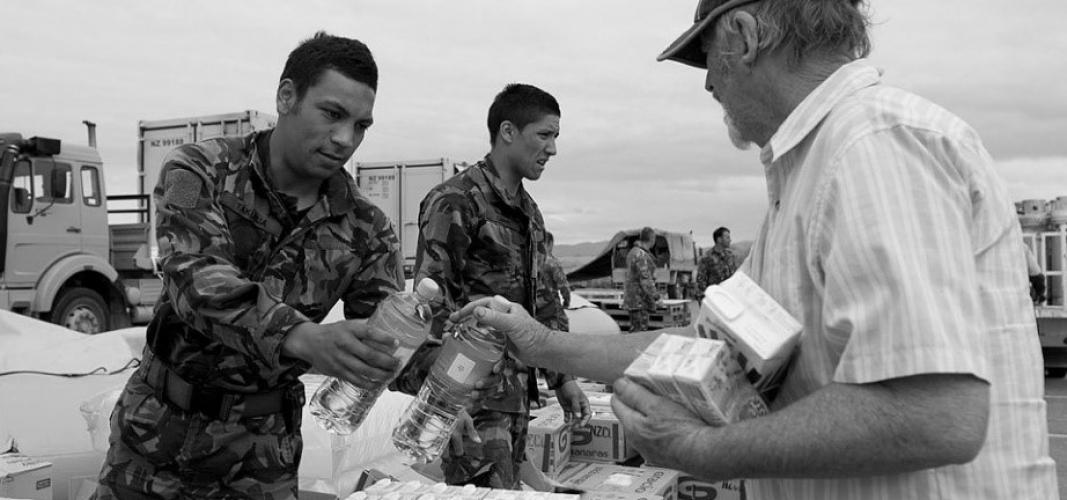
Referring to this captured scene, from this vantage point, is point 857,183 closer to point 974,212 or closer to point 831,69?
point 974,212

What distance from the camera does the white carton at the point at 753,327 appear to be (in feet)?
3.79

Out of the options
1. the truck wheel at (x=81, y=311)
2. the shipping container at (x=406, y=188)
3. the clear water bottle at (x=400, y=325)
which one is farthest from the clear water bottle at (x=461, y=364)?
the shipping container at (x=406, y=188)

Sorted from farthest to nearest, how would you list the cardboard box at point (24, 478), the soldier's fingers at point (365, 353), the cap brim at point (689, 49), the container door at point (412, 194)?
the container door at point (412, 194) < the cardboard box at point (24, 478) < the soldier's fingers at point (365, 353) < the cap brim at point (689, 49)

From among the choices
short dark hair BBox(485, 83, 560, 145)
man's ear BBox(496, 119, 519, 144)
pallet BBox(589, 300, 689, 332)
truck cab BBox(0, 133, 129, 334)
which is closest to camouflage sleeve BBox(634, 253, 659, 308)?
pallet BBox(589, 300, 689, 332)

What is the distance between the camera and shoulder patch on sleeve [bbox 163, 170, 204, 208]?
2.03 meters

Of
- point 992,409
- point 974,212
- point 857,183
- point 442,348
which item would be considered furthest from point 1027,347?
point 442,348

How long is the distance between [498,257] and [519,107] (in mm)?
758

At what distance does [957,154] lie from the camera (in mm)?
1080

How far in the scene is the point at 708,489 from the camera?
4637 millimetres

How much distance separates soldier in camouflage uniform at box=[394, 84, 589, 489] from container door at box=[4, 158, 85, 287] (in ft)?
28.1

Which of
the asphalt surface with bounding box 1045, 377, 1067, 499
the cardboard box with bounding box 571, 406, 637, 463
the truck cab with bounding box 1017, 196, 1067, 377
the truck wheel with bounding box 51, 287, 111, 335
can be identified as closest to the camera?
the cardboard box with bounding box 571, 406, 637, 463

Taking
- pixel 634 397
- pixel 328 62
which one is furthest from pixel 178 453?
pixel 634 397

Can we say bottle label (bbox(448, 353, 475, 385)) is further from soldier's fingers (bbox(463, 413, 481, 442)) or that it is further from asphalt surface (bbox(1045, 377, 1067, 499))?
asphalt surface (bbox(1045, 377, 1067, 499))

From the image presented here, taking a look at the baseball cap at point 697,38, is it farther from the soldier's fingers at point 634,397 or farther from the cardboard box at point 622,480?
the cardboard box at point 622,480
